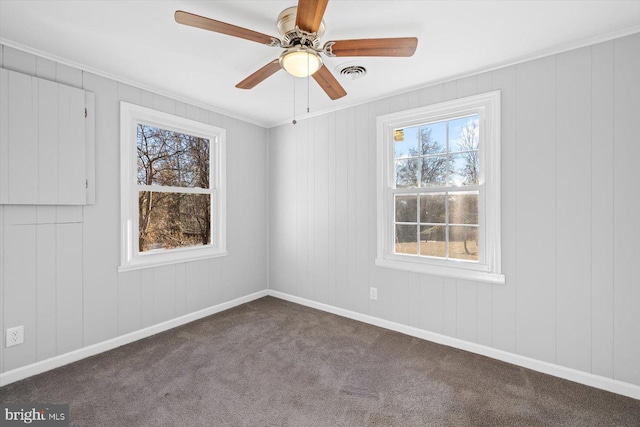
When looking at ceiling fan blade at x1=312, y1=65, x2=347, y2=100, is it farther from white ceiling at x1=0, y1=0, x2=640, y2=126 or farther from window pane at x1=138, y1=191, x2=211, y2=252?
window pane at x1=138, y1=191, x2=211, y2=252

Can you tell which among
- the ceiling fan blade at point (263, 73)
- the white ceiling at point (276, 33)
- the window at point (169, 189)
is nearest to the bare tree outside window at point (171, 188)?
the window at point (169, 189)

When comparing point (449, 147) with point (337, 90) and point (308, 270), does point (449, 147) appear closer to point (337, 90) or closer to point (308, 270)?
point (337, 90)

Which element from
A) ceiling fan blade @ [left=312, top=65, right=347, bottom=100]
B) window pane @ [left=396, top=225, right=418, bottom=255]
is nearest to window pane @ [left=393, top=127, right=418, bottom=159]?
window pane @ [left=396, top=225, right=418, bottom=255]

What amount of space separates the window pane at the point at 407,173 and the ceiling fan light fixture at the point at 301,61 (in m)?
1.53

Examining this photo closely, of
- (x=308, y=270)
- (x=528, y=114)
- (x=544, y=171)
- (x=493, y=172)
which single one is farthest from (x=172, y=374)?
(x=528, y=114)

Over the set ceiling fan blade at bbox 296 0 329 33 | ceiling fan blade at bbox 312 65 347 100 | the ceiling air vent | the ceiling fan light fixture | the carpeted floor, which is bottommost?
the carpeted floor

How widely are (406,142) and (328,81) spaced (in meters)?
1.28

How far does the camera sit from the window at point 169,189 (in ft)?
9.21

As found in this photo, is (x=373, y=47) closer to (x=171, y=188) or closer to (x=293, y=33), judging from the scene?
(x=293, y=33)

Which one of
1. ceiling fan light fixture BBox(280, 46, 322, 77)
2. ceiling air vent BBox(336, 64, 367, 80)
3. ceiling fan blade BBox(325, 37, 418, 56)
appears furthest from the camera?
ceiling air vent BBox(336, 64, 367, 80)

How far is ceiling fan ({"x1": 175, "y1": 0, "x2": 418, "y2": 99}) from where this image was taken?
1457 mm

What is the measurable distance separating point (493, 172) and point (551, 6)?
1.15 meters

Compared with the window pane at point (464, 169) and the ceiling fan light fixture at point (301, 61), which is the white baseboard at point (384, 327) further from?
the ceiling fan light fixture at point (301, 61)

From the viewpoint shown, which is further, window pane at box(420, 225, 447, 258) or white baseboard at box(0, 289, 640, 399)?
window pane at box(420, 225, 447, 258)
